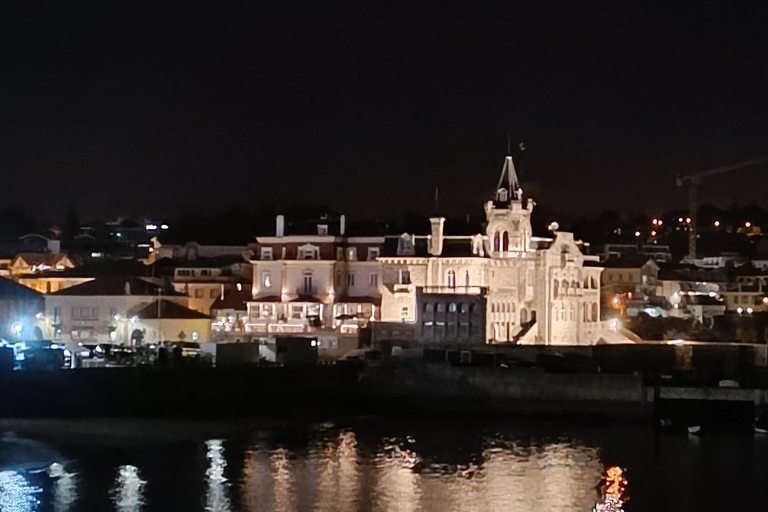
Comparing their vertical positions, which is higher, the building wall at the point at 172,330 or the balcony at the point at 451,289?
the balcony at the point at 451,289

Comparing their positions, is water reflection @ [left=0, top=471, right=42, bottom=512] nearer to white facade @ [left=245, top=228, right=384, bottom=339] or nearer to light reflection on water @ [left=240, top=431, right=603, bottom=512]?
light reflection on water @ [left=240, top=431, right=603, bottom=512]

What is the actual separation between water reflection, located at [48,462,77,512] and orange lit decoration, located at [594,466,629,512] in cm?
1548

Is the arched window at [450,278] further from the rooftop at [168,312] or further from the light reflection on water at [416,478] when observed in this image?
the light reflection on water at [416,478]

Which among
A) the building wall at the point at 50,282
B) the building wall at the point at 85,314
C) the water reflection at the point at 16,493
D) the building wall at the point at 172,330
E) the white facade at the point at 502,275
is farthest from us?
the building wall at the point at 50,282

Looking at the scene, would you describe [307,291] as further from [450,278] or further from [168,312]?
[450,278]

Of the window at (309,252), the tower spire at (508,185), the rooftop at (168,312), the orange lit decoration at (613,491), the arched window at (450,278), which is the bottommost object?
the orange lit decoration at (613,491)

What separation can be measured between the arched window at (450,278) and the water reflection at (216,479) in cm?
2664

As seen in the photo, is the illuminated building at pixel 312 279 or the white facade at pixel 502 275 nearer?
the white facade at pixel 502 275

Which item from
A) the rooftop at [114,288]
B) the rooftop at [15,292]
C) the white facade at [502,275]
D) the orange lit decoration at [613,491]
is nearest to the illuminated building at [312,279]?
the white facade at [502,275]

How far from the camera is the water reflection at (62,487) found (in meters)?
40.7

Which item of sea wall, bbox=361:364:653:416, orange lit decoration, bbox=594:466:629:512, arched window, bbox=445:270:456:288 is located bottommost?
orange lit decoration, bbox=594:466:629:512

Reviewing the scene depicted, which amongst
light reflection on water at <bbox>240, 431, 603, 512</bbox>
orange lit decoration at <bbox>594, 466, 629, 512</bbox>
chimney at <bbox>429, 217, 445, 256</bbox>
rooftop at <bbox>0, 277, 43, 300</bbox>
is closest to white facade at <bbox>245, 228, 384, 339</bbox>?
chimney at <bbox>429, 217, 445, 256</bbox>

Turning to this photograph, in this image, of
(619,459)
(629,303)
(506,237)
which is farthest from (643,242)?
(619,459)

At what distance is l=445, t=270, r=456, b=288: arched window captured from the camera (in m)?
78.1
